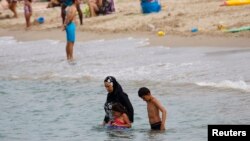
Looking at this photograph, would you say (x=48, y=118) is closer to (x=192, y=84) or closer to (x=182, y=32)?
(x=192, y=84)

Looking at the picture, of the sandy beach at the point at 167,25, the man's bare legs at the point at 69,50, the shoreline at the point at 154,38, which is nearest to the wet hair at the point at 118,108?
the shoreline at the point at 154,38

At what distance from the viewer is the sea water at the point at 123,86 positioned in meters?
10.9

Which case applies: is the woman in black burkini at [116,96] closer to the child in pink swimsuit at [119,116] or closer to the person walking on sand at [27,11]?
the child in pink swimsuit at [119,116]

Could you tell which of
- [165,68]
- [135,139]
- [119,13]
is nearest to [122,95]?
[135,139]

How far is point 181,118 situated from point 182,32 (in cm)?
874

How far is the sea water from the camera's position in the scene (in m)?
10.9

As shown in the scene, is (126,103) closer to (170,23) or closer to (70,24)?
(70,24)

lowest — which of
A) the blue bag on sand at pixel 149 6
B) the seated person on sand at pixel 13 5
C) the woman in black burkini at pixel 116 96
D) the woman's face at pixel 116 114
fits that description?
the seated person on sand at pixel 13 5

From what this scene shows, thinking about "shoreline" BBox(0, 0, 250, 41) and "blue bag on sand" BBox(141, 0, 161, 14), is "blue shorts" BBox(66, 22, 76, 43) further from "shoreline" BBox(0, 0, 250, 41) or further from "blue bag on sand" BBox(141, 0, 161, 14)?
"blue bag on sand" BBox(141, 0, 161, 14)

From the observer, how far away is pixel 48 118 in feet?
39.8

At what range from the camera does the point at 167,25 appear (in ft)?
69.6

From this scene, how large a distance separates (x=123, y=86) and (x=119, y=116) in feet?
11.9

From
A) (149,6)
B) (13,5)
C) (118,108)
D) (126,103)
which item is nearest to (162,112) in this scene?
(126,103)

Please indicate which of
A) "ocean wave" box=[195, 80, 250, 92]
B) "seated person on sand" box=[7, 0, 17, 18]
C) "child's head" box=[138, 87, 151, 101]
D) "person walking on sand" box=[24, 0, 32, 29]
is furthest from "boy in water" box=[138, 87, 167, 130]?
"seated person on sand" box=[7, 0, 17, 18]
